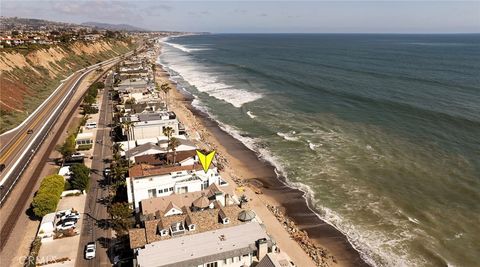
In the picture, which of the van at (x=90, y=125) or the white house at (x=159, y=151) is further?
the van at (x=90, y=125)

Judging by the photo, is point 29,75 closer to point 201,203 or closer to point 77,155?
point 77,155

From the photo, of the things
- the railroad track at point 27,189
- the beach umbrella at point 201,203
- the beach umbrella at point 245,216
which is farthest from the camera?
the beach umbrella at point 201,203

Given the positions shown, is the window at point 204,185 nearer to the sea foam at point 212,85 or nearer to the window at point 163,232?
the window at point 163,232

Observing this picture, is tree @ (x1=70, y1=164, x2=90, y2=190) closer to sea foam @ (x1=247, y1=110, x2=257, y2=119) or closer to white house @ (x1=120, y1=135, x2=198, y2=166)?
white house @ (x1=120, y1=135, x2=198, y2=166)

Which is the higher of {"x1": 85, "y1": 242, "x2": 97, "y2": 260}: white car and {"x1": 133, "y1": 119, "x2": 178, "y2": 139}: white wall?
{"x1": 133, "y1": 119, "x2": 178, "y2": 139}: white wall

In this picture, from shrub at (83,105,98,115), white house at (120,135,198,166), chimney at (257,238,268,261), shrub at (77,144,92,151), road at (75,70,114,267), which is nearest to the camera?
chimney at (257,238,268,261)

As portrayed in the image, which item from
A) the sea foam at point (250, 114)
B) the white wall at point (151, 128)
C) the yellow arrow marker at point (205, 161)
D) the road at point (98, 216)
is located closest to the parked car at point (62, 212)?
the road at point (98, 216)

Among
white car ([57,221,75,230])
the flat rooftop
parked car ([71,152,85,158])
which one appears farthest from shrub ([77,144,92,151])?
the flat rooftop
